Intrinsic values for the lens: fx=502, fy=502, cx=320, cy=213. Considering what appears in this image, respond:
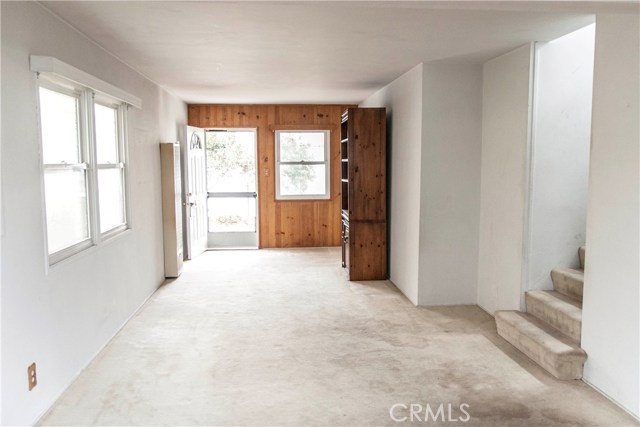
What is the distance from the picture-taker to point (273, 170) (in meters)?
8.40

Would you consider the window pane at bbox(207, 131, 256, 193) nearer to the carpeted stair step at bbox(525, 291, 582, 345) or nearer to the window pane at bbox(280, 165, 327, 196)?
the window pane at bbox(280, 165, 327, 196)

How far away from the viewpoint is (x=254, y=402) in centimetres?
298

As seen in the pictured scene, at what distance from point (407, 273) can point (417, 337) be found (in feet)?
4.36

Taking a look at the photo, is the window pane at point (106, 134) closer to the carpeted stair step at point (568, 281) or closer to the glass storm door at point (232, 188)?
the carpeted stair step at point (568, 281)

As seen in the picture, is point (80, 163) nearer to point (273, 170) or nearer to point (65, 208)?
point (65, 208)

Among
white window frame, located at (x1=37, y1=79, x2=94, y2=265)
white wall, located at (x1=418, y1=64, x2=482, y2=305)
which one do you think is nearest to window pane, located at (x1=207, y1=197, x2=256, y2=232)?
white wall, located at (x1=418, y1=64, x2=482, y2=305)

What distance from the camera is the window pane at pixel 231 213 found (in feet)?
28.1

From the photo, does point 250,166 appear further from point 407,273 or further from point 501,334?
point 501,334

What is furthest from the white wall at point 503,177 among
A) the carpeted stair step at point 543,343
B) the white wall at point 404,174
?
the white wall at point 404,174

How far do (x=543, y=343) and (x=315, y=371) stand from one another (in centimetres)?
158

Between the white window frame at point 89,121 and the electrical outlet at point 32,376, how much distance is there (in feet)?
2.02

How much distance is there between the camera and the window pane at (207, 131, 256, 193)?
849 cm

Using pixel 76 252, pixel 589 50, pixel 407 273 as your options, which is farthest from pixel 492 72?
pixel 76 252

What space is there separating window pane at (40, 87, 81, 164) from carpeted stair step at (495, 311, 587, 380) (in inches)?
136
